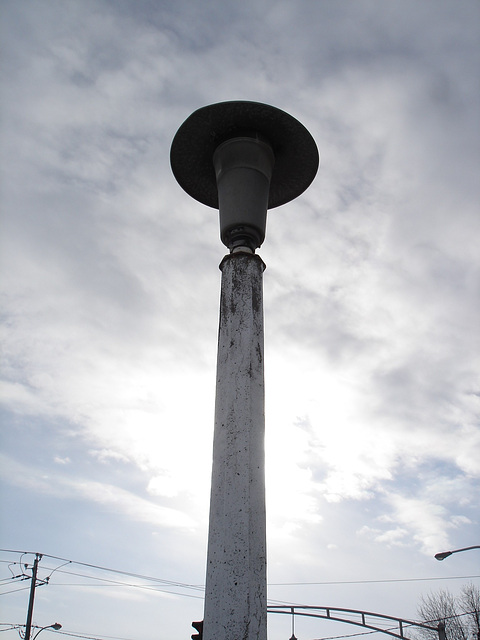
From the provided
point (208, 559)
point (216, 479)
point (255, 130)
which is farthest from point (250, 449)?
point (255, 130)

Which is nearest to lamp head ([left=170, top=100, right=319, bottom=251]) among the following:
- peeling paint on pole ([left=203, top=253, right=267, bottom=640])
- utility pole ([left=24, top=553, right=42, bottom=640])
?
peeling paint on pole ([left=203, top=253, right=267, bottom=640])

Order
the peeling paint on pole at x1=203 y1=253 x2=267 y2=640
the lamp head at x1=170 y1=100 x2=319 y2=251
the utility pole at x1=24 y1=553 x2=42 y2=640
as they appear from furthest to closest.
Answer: the utility pole at x1=24 y1=553 x2=42 y2=640 < the lamp head at x1=170 y1=100 x2=319 y2=251 < the peeling paint on pole at x1=203 y1=253 x2=267 y2=640

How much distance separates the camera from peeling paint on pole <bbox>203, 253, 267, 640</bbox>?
5.02 meters

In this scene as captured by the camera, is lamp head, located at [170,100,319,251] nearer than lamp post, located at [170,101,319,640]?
No

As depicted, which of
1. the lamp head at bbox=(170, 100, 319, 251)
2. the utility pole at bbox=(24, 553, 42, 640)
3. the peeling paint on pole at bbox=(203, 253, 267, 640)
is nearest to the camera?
the peeling paint on pole at bbox=(203, 253, 267, 640)

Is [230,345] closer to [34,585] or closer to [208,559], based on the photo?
[208,559]

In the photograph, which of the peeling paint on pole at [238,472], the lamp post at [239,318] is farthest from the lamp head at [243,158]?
the peeling paint on pole at [238,472]

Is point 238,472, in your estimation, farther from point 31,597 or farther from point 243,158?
point 31,597

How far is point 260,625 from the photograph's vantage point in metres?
5.01

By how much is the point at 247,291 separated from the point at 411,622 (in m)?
17.5

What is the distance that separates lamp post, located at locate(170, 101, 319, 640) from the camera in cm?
512

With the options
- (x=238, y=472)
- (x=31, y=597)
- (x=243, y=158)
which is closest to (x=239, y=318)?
(x=238, y=472)

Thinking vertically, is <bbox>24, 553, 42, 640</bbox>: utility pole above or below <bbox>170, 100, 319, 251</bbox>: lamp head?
below

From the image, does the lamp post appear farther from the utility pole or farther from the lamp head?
the utility pole
